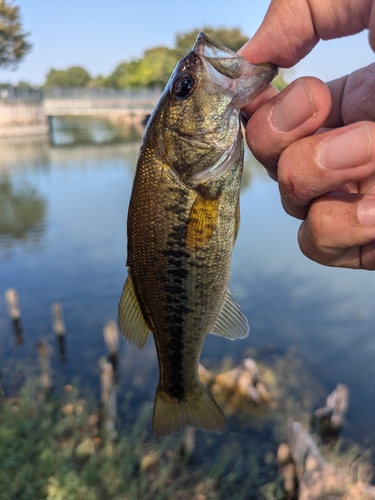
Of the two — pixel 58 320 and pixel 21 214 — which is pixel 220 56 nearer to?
pixel 58 320

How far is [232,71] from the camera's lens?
1864 mm

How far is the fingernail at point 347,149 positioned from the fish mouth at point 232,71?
1.44 feet

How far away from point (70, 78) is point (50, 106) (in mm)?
72330

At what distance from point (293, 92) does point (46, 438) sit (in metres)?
5.84

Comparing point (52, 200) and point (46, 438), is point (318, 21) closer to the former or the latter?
point (46, 438)

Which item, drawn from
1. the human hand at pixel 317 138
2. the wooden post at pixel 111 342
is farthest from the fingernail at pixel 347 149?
the wooden post at pixel 111 342

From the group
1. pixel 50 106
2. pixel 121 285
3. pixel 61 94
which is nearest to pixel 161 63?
pixel 61 94

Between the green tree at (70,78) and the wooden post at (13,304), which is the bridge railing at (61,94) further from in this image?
the green tree at (70,78)

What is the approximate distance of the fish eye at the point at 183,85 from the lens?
75.8 inches

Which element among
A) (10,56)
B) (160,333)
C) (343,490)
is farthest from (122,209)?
(10,56)

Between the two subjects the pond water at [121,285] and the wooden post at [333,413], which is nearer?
the wooden post at [333,413]

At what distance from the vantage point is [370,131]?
1.74 meters

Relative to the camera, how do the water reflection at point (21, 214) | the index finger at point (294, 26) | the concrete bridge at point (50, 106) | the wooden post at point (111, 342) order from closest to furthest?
1. the index finger at point (294, 26)
2. the wooden post at point (111, 342)
3. the water reflection at point (21, 214)
4. the concrete bridge at point (50, 106)

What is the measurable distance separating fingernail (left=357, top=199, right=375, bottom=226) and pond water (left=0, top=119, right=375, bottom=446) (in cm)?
694
